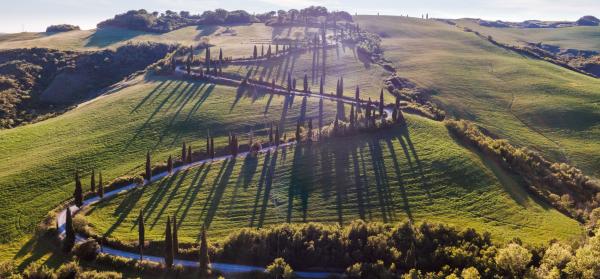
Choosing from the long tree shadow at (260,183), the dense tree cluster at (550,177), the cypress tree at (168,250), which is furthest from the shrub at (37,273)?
the dense tree cluster at (550,177)

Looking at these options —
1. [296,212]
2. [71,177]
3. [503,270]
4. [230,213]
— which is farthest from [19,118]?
[503,270]

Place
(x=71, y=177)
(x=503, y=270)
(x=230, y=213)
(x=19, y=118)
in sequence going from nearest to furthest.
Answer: (x=503, y=270) → (x=230, y=213) → (x=71, y=177) → (x=19, y=118)

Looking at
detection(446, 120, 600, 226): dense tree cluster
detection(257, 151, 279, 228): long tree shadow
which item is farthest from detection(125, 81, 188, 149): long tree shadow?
detection(446, 120, 600, 226): dense tree cluster

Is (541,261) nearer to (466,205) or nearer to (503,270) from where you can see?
(503,270)

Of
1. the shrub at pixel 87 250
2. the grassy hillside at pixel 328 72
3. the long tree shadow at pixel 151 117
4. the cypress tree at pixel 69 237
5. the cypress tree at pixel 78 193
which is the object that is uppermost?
the grassy hillside at pixel 328 72

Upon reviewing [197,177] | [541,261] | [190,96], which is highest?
[190,96]

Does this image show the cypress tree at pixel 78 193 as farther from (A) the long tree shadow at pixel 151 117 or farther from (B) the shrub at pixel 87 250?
(A) the long tree shadow at pixel 151 117
